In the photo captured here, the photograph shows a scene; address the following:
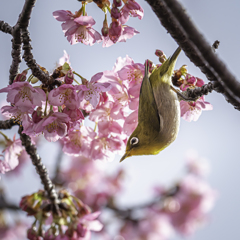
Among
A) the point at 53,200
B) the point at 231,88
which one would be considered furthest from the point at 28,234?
the point at 231,88

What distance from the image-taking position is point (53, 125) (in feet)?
6.80

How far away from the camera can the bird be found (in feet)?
7.86

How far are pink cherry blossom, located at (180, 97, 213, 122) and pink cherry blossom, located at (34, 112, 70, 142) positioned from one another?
1.09 m

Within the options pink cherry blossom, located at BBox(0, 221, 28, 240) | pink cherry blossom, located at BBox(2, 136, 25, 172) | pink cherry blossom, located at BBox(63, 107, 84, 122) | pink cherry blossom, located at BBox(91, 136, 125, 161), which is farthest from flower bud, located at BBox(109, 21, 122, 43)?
pink cherry blossom, located at BBox(0, 221, 28, 240)

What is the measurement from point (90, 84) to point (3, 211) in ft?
13.5

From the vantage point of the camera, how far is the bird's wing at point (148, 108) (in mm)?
2346

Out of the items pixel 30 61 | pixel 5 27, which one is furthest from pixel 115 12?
pixel 5 27

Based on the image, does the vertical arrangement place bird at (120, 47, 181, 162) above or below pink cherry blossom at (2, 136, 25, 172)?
below

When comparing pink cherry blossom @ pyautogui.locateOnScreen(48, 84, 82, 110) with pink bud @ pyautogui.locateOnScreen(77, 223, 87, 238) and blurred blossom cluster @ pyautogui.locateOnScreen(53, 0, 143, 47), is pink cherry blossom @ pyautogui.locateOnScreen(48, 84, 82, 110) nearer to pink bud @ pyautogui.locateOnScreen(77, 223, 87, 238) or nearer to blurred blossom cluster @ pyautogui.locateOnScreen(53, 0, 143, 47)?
blurred blossom cluster @ pyautogui.locateOnScreen(53, 0, 143, 47)

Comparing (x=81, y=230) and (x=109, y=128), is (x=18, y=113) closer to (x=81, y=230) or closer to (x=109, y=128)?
(x=109, y=128)

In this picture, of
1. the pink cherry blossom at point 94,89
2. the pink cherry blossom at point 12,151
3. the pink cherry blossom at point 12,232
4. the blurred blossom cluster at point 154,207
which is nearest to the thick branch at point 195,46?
the pink cherry blossom at point 94,89

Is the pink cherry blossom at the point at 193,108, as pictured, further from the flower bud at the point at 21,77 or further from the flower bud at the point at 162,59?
the flower bud at the point at 21,77

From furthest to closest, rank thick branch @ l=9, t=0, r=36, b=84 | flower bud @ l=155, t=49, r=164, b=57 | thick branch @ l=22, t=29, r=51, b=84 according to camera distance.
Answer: flower bud @ l=155, t=49, r=164, b=57
thick branch @ l=22, t=29, r=51, b=84
thick branch @ l=9, t=0, r=36, b=84

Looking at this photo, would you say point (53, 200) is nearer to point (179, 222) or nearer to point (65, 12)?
point (65, 12)
